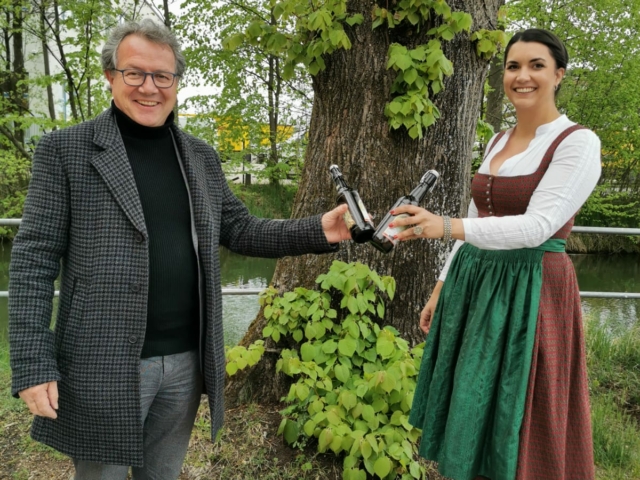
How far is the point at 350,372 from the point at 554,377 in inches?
40.4

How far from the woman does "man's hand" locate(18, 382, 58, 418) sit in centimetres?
109

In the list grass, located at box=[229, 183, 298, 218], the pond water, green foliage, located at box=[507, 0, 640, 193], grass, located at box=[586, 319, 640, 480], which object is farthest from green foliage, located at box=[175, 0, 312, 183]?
grass, located at box=[586, 319, 640, 480]

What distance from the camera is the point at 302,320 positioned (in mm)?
2668

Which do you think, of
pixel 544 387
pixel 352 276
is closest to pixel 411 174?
pixel 352 276

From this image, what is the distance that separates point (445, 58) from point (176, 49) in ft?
4.15

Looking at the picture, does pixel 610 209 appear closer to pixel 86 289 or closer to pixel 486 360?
pixel 486 360

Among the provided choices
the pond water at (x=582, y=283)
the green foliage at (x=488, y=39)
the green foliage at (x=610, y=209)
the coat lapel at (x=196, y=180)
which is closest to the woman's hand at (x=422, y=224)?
the coat lapel at (x=196, y=180)

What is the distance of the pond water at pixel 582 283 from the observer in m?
6.40

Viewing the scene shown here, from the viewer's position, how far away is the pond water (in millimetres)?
6402

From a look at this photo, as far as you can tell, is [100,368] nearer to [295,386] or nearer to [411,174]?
[295,386]

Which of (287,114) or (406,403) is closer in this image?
(406,403)

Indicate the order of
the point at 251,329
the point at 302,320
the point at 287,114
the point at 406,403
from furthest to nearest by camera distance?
the point at 287,114, the point at 251,329, the point at 302,320, the point at 406,403

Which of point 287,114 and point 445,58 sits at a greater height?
point 287,114

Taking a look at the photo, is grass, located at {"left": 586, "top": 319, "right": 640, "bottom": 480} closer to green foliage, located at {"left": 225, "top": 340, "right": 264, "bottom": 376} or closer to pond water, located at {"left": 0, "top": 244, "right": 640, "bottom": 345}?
pond water, located at {"left": 0, "top": 244, "right": 640, "bottom": 345}
